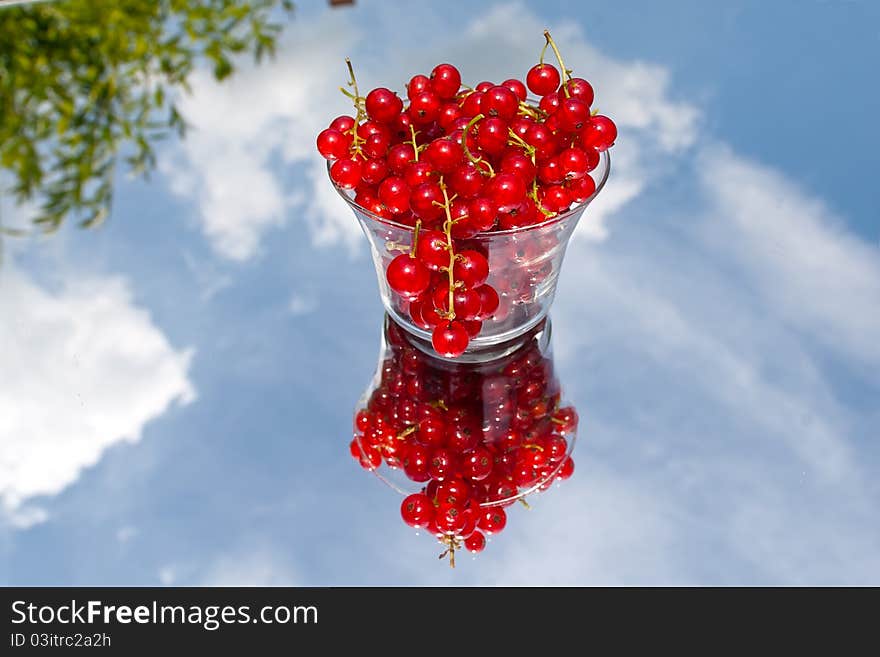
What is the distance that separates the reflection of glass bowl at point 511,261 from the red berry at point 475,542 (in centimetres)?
18

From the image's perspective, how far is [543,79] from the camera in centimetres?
94

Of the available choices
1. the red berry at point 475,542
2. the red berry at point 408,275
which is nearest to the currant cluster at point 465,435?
the red berry at point 475,542

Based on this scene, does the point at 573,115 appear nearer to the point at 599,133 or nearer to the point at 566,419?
the point at 599,133

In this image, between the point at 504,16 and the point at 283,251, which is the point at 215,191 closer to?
the point at 283,251

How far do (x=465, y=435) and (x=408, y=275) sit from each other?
160mm

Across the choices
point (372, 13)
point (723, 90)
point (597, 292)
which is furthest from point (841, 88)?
point (372, 13)

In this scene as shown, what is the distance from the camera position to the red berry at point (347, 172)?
2.94ft

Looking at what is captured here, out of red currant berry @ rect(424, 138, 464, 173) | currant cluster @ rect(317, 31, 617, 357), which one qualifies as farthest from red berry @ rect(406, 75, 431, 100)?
red currant berry @ rect(424, 138, 464, 173)

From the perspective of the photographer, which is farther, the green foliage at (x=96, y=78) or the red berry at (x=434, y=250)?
the green foliage at (x=96, y=78)

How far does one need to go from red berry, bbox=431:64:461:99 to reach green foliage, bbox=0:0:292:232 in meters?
0.43

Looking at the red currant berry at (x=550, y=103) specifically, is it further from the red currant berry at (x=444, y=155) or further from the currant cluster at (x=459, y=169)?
the red currant berry at (x=444, y=155)

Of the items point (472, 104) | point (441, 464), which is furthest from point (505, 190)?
point (441, 464)

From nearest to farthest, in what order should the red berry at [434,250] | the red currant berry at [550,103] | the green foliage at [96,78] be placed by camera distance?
the red berry at [434,250]
the red currant berry at [550,103]
the green foliage at [96,78]

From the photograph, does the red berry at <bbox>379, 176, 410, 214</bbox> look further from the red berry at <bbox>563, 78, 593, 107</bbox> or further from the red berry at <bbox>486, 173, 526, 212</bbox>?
the red berry at <bbox>563, 78, 593, 107</bbox>
